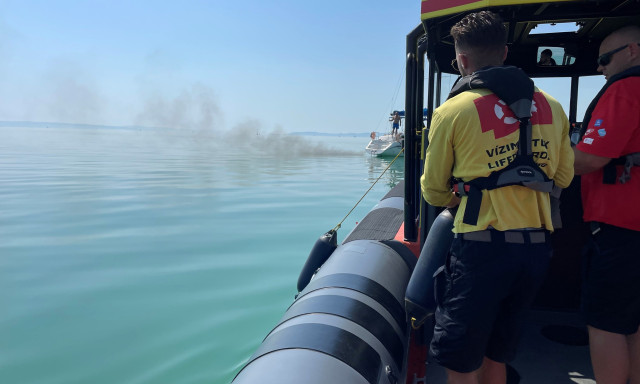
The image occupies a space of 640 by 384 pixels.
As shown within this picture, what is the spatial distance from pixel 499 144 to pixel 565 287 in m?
1.84

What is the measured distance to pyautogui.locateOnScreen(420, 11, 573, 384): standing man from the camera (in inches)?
64.8

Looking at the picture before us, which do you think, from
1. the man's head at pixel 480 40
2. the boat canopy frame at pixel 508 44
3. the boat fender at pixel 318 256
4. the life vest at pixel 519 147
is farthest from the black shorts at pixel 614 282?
the boat fender at pixel 318 256

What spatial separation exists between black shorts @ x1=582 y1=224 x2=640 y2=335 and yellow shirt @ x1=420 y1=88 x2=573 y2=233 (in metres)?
0.41

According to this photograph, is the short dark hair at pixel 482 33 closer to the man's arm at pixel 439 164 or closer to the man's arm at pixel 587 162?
the man's arm at pixel 439 164

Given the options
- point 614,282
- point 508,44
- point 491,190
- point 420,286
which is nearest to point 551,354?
point 614,282

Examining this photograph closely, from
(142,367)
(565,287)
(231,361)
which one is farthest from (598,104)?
(142,367)

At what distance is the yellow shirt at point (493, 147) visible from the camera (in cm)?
165

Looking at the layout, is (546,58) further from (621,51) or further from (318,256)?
(318,256)

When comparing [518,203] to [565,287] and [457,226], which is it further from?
[565,287]

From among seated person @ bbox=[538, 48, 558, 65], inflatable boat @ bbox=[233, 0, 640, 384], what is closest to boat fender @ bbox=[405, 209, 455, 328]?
inflatable boat @ bbox=[233, 0, 640, 384]

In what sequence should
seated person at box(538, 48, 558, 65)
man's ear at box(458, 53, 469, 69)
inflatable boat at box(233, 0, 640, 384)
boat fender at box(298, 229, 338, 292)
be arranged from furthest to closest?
boat fender at box(298, 229, 338, 292) < seated person at box(538, 48, 558, 65) < inflatable boat at box(233, 0, 640, 384) < man's ear at box(458, 53, 469, 69)

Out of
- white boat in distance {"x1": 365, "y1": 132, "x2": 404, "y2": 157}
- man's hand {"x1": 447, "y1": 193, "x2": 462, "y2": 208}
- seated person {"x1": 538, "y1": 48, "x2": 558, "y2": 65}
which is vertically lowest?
white boat in distance {"x1": 365, "y1": 132, "x2": 404, "y2": 157}

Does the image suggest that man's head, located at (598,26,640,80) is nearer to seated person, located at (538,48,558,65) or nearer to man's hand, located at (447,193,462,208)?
man's hand, located at (447,193,462,208)

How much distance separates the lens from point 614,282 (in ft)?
6.18
